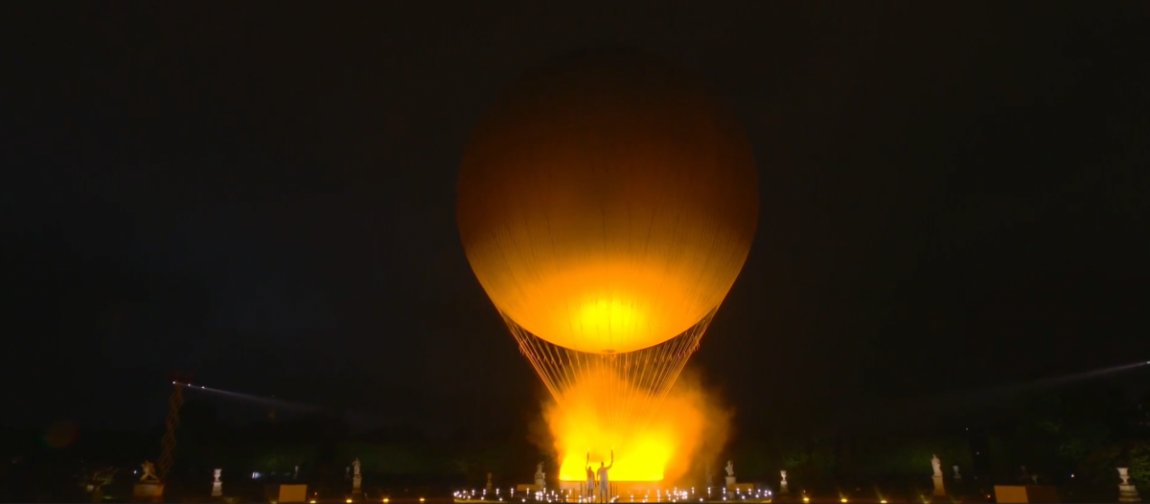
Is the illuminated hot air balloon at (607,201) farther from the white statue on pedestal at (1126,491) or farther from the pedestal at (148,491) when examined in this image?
the pedestal at (148,491)

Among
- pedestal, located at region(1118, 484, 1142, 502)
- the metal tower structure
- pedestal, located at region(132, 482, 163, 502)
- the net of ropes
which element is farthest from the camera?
the metal tower structure

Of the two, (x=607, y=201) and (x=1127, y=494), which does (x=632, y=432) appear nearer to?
(x=607, y=201)

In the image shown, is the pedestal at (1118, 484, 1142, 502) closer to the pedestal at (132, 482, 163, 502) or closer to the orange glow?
the orange glow

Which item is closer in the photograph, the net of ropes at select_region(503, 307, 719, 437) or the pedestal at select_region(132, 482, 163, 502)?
the net of ropes at select_region(503, 307, 719, 437)

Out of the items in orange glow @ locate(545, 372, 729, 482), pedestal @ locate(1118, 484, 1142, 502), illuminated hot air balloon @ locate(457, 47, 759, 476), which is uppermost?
illuminated hot air balloon @ locate(457, 47, 759, 476)

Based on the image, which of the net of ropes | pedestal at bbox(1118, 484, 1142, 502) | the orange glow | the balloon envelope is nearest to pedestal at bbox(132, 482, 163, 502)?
the net of ropes

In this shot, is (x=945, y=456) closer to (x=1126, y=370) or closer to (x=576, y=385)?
(x=1126, y=370)

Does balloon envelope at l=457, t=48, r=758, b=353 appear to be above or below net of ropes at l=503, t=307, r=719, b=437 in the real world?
above
